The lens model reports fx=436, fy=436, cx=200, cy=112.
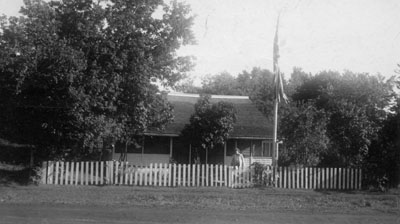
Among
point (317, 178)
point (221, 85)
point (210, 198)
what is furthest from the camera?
point (221, 85)

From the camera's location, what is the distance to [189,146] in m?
26.6

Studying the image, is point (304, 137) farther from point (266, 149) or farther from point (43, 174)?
point (43, 174)

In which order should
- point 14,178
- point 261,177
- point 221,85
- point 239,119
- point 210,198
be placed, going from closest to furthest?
point 210,198, point 14,178, point 261,177, point 239,119, point 221,85

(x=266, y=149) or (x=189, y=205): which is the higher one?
(x=266, y=149)

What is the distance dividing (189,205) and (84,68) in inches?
241

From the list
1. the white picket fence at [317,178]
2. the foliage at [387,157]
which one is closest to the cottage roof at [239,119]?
the white picket fence at [317,178]

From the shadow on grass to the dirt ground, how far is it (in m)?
0.63

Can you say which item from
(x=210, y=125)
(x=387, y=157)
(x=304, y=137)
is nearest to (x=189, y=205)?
(x=304, y=137)

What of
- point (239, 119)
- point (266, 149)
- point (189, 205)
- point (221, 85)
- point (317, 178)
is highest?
point (221, 85)

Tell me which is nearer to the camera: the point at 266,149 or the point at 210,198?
the point at 210,198

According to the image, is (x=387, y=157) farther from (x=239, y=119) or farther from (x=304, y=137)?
(x=239, y=119)

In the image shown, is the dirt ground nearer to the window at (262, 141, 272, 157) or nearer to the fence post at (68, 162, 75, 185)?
the fence post at (68, 162, 75, 185)

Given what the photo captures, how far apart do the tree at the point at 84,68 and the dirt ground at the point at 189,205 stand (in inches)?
90.3

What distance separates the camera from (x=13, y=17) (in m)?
15.5
